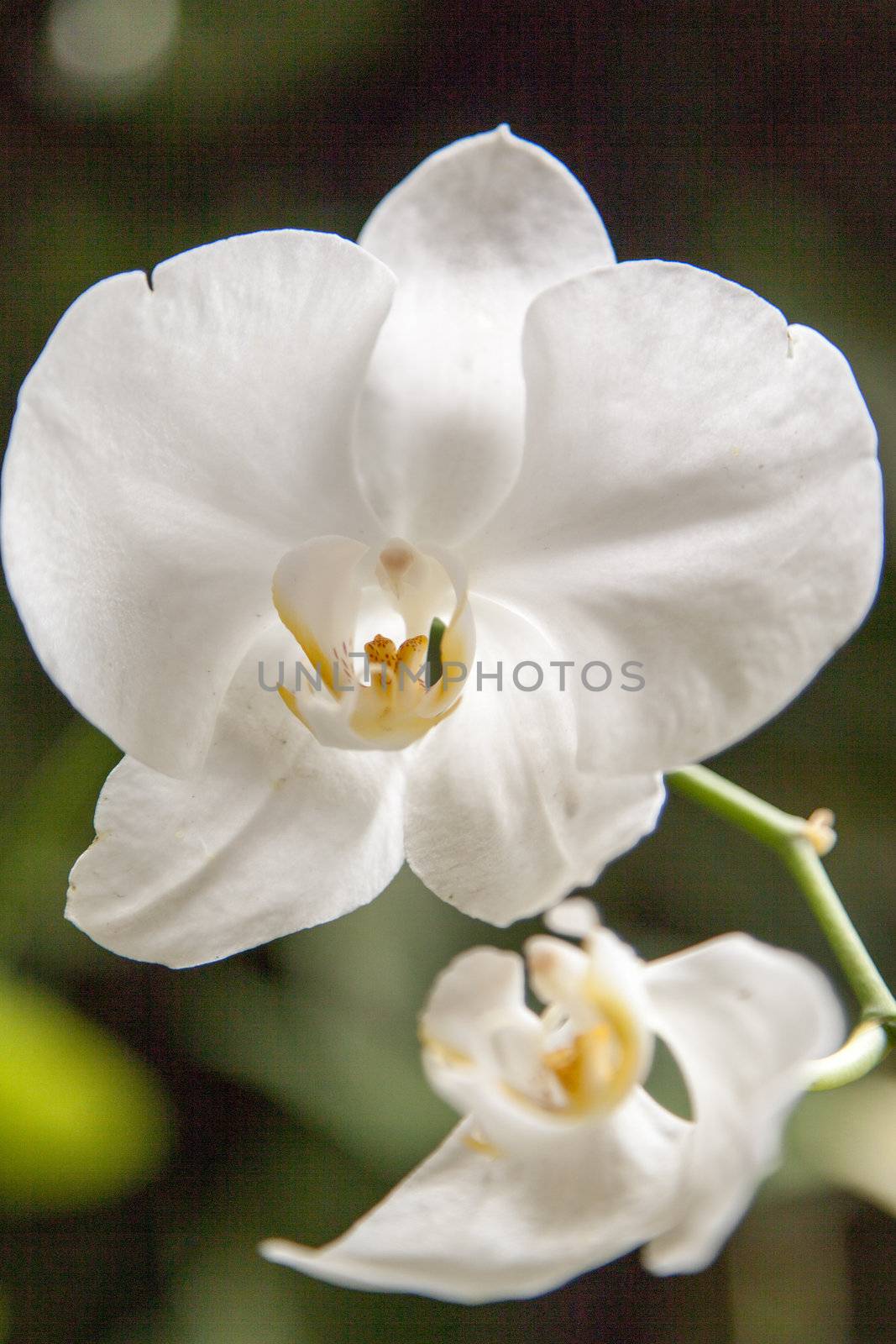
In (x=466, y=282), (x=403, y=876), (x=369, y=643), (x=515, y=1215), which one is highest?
(x=466, y=282)

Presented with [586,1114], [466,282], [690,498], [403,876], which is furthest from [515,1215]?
[403,876]

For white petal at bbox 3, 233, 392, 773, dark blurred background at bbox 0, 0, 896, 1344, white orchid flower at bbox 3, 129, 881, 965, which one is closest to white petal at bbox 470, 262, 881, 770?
white orchid flower at bbox 3, 129, 881, 965

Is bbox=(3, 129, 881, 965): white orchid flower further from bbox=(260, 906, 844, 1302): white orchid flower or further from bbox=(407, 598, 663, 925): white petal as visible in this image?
bbox=(260, 906, 844, 1302): white orchid flower

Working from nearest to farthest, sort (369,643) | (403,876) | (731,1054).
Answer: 1. (731,1054)
2. (369,643)
3. (403,876)

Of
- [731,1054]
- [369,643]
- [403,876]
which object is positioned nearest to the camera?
[731,1054]

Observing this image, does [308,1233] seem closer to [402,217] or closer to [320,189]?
[402,217]

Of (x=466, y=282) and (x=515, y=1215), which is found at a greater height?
(x=466, y=282)

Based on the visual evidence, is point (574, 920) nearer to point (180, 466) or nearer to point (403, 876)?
point (180, 466)

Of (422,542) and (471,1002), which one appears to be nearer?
(471,1002)
